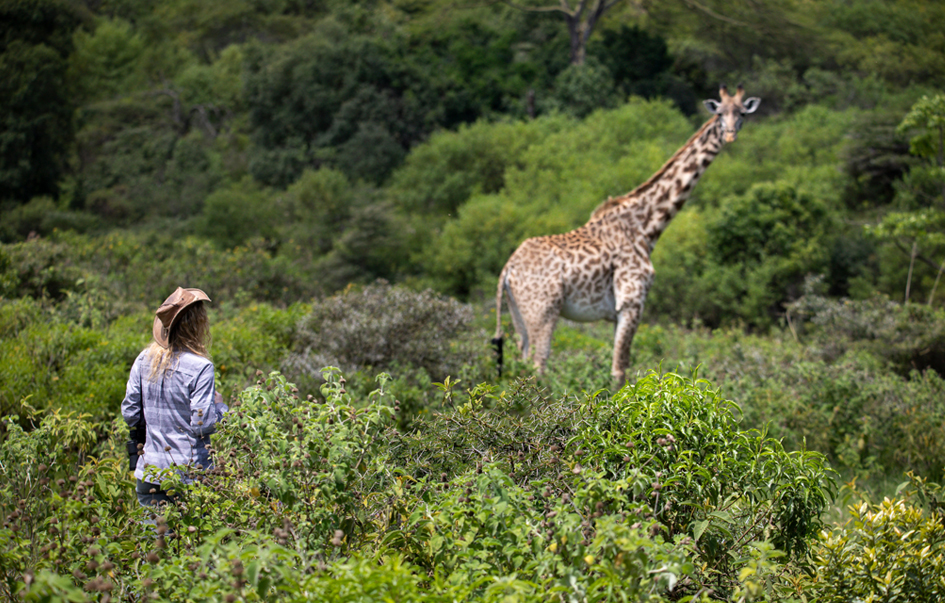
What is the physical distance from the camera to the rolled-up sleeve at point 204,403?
11.5 feet

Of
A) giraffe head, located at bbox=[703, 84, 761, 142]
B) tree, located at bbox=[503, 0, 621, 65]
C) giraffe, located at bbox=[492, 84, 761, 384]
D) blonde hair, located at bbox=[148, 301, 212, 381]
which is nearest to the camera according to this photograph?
blonde hair, located at bbox=[148, 301, 212, 381]

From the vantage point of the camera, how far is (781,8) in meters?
32.0

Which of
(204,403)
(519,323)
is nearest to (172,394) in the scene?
(204,403)

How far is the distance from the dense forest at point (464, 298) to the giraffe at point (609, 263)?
486mm

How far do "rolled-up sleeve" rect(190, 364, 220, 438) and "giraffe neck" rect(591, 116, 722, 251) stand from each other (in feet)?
14.5

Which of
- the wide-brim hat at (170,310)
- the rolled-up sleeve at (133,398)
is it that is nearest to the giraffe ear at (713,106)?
the wide-brim hat at (170,310)

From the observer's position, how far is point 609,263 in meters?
6.49

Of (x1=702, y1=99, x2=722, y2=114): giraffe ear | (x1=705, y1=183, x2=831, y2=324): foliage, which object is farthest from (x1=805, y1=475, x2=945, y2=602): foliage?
(x1=705, y1=183, x2=831, y2=324): foliage

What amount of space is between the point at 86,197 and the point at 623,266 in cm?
2377

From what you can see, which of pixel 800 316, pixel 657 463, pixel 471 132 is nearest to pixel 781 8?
pixel 471 132

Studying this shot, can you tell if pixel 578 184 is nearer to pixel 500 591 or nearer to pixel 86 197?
pixel 86 197

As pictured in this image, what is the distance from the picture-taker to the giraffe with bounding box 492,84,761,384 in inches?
250

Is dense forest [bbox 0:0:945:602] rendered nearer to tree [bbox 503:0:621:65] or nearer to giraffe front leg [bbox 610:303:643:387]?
tree [bbox 503:0:621:65]

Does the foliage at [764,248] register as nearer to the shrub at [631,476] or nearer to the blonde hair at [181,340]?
the shrub at [631,476]
